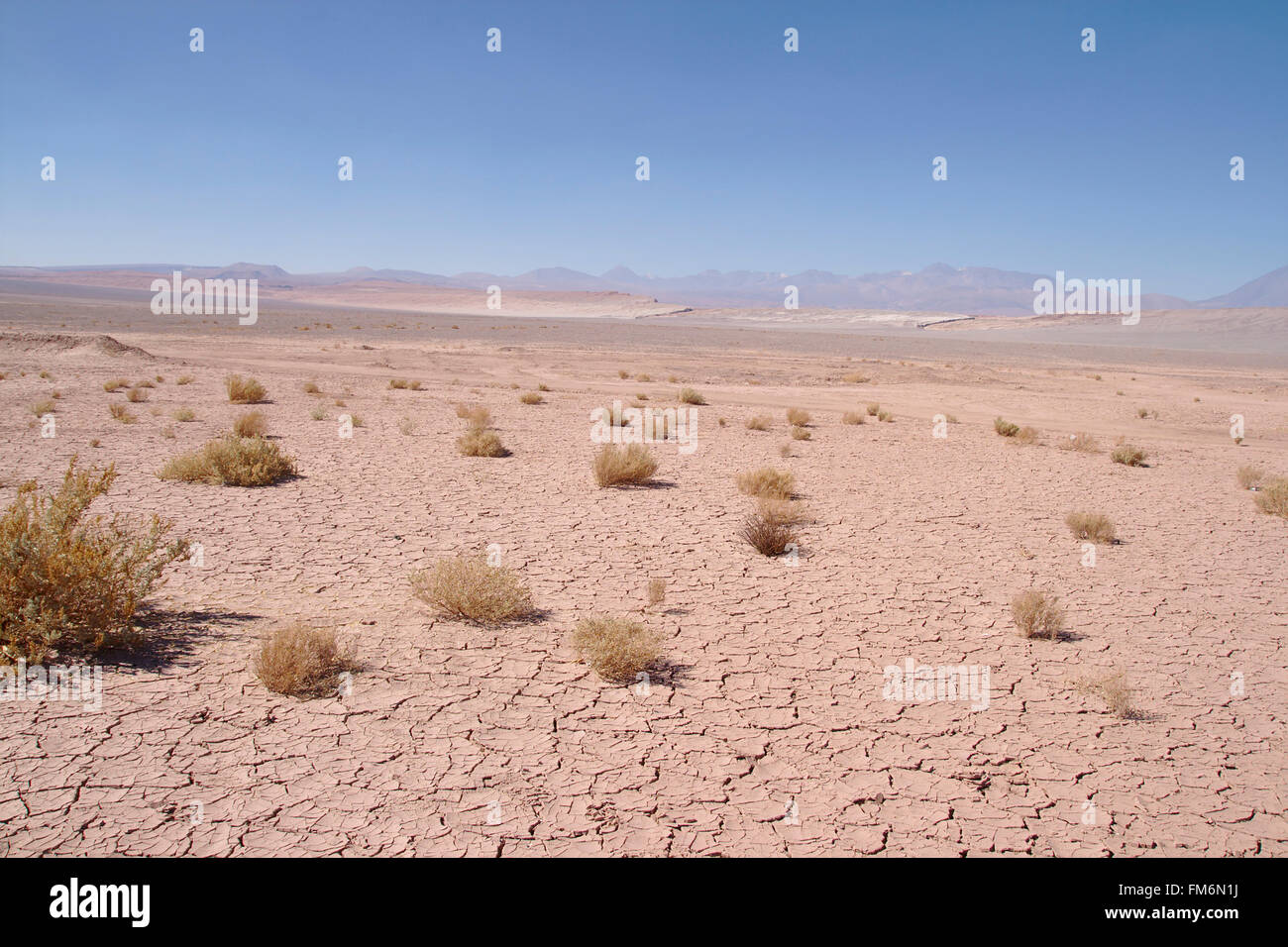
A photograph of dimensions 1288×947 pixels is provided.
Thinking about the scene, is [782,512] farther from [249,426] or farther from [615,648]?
[249,426]

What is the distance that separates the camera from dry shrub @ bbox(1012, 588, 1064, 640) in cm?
600

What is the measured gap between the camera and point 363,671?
493 centimetres

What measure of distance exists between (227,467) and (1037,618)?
9.13 m

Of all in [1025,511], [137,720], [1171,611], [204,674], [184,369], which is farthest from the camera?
[184,369]

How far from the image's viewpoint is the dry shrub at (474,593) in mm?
5828

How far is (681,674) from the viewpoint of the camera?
5.20 m

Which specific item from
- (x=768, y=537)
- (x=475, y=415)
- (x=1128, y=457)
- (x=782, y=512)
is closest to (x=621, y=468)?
(x=782, y=512)

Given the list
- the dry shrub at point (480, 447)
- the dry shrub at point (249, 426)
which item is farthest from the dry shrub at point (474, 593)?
the dry shrub at point (249, 426)

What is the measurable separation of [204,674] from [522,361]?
30.3 metres

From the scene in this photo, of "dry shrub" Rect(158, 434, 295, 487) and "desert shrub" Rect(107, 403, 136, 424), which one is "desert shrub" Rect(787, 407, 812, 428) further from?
"desert shrub" Rect(107, 403, 136, 424)

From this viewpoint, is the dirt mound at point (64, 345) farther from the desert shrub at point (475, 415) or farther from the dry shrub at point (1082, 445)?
the dry shrub at point (1082, 445)

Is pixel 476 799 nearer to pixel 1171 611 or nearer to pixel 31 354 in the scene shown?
pixel 1171 611
